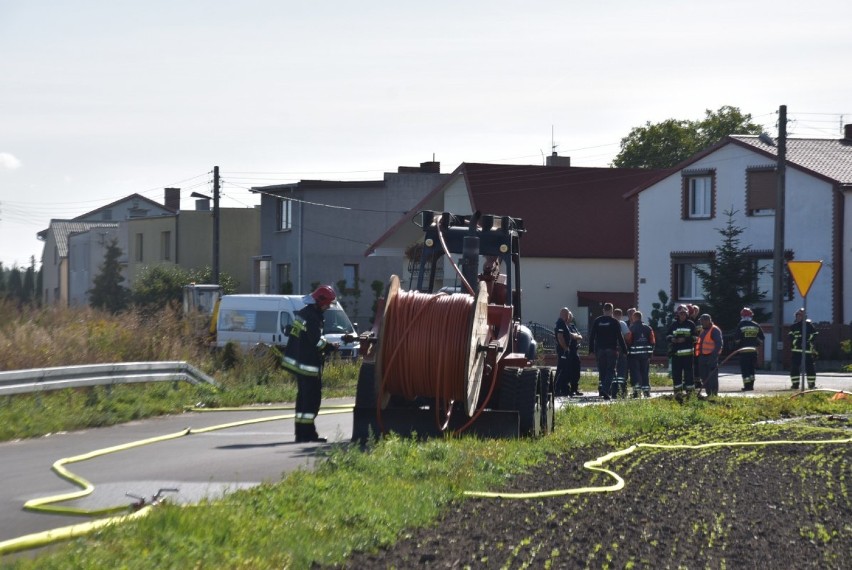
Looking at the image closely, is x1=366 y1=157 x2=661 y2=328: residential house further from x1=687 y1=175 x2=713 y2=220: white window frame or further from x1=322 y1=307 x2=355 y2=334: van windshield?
x1=322 y1=307 x2=355 y2=334: van windshield

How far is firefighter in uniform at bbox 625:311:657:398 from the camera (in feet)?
82.8

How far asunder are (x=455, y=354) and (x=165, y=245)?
6132 centimetres

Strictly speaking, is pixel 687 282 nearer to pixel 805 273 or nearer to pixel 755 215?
pixel 755 215

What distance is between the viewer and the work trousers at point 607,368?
24.3 meters

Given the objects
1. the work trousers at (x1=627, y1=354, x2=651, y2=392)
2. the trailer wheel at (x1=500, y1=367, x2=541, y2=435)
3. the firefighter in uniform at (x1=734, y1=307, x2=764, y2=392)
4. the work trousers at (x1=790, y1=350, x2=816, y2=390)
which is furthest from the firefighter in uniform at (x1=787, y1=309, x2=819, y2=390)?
the trailer wheel at (x1=500, y1=367, x2=541, y2=435)

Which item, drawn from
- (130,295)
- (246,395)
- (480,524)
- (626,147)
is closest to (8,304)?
(246,395)

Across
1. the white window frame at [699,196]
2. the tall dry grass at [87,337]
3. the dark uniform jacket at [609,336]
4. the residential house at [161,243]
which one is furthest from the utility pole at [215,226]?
the dark uniform jacket at [609,336]

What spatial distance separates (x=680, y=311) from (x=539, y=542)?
54.1 ft

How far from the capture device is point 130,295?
6719 cm

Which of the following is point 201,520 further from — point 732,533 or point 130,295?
point 130,295

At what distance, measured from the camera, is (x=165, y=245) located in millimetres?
72188

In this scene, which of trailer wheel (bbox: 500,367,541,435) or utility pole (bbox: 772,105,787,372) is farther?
utility pole (bbox: 772,105,787,372)

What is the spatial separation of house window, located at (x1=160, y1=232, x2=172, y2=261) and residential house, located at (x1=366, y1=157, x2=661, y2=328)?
71.4ft

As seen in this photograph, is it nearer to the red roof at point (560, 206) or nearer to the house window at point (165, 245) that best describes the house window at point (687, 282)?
the red roof at point (560, 206)
